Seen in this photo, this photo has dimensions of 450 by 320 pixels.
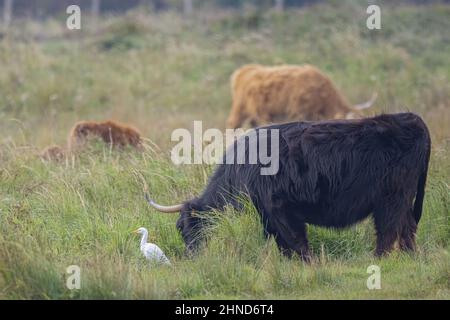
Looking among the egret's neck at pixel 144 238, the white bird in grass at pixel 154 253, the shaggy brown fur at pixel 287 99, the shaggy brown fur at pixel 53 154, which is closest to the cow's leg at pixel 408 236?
the white bird in grass at pixel 154 253

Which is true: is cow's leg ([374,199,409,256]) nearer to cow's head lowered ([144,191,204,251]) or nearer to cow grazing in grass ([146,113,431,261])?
cow grazing in grass ([146,113,431,261])

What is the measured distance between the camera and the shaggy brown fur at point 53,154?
11.7m

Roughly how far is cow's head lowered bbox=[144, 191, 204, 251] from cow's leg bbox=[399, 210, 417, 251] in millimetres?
1757

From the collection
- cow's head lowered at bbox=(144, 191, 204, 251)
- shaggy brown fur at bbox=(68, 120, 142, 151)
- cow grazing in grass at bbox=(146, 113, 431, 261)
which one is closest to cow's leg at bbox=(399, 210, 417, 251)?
cow grazing in grass at bbox=(146, 113, 431, 261)

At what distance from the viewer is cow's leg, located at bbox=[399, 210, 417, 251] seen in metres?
8.33

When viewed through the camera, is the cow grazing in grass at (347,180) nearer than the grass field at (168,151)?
No

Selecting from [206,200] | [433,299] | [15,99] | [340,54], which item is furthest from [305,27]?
[433,299]

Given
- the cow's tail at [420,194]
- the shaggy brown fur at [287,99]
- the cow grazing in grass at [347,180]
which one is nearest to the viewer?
the cow grazing in grass at [347,180]

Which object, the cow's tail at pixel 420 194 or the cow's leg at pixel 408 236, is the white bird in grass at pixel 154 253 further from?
the cow's tail at pixel 420 194

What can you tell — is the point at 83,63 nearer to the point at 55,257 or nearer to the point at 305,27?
the point at 305,27

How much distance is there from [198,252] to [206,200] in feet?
2.01

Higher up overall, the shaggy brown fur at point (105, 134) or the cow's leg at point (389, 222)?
the shaggy brown fur at point (105, 134)

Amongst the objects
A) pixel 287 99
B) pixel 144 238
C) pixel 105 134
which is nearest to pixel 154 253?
pixel 144 238

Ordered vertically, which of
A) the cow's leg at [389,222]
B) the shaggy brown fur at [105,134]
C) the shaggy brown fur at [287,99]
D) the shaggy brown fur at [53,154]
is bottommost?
the cow's leg at [389,222]
